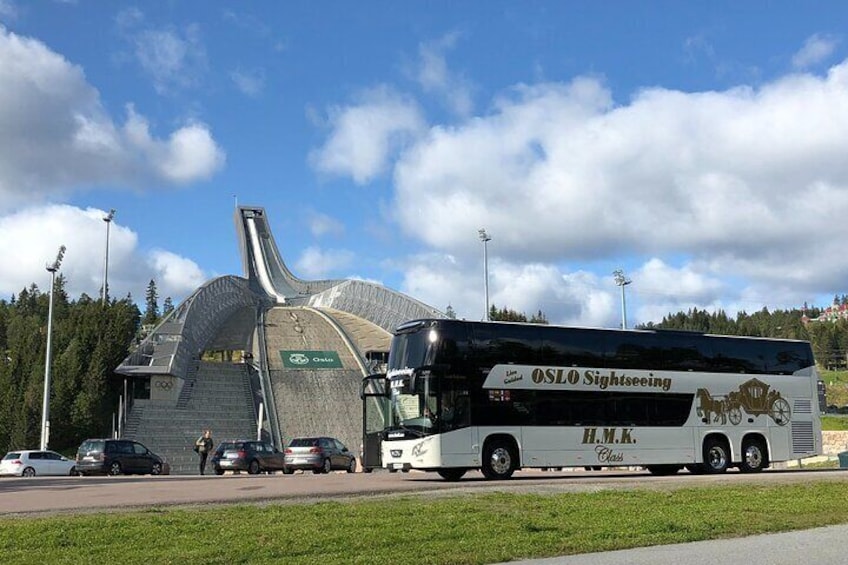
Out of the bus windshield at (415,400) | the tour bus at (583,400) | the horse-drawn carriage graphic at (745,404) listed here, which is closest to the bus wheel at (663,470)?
the tour bus at (583,400)

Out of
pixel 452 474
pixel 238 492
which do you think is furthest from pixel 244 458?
pixel 238 492

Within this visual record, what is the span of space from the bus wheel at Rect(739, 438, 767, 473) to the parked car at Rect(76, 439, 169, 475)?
23.5 m

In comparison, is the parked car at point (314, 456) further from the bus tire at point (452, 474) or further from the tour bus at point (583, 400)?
the bus tire at point (452, 474)

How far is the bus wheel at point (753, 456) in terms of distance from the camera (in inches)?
1035

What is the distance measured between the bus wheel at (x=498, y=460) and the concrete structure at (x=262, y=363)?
23403mm

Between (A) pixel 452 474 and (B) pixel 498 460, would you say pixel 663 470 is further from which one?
(A) pixel 452 474

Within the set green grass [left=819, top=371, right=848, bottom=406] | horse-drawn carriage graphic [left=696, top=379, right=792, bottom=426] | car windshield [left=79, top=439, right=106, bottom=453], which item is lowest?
car windshield [left=79, top=439, right=106, bottom=453]

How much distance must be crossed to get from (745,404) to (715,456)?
1.86 metres

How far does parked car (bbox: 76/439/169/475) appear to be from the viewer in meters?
34.9

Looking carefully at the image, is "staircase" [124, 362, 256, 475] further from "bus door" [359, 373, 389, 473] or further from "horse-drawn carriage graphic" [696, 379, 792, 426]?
"horse-drawn carriage graphic" [696, 379, 792, 426]

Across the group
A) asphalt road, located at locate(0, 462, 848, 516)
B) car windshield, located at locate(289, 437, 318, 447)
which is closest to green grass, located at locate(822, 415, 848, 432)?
car windshield, located at locate(289, 437, 318, 447)

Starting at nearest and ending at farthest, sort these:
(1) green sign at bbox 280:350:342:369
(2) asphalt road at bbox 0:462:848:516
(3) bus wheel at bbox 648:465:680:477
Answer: (2) asphalt road at bbox 0:462:848:516
(3) bus wheel at bbox 648:465:680:477
(1) green sign at bbox 280:350:342:369

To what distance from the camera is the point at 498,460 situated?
22281 millimetres

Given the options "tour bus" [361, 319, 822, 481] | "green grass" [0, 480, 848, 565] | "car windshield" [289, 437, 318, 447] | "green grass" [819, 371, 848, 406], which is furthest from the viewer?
"green grass" [819, 371, 848, 406]
